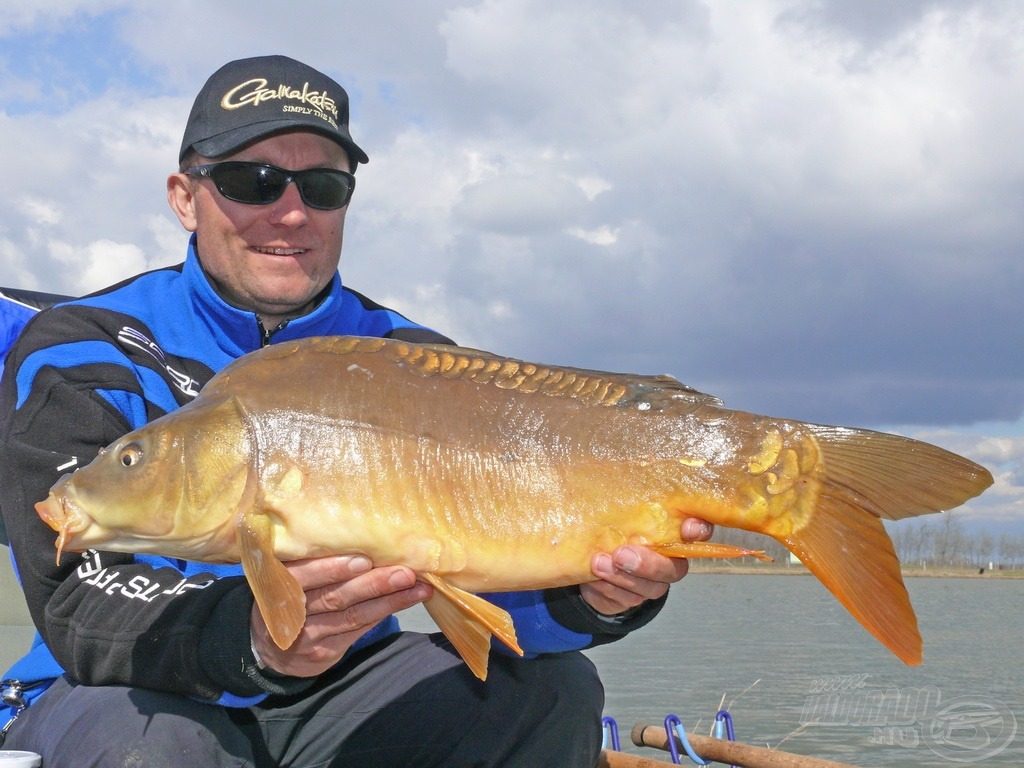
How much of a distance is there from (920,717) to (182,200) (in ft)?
42.6

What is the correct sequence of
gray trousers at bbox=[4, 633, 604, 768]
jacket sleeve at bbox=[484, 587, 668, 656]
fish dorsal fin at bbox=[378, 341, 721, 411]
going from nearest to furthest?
1. fish dorsal fin at bbox=[378, 341, 721, 411]
2. jacket sleeve at bbox=[484, 587, 668, 656]
3. gray trousers at bbox=[4, 633, 604, 768]

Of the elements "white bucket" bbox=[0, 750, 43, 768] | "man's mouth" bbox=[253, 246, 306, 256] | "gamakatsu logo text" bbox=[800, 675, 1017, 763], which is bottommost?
"gamakatsu logo text" bbox=[800, 675, 1017, 763]

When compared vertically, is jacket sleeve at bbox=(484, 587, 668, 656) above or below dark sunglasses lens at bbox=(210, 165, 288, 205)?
below

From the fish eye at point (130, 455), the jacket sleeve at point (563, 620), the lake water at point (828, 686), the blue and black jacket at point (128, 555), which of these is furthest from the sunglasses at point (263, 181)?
the lake water at point (828, 686)

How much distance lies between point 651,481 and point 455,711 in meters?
1.35

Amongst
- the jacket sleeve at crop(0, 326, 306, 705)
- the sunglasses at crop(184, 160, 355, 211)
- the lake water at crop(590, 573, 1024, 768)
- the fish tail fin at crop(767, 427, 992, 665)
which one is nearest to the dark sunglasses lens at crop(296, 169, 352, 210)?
the sunglasses at crop(184, 160, 355, 211)

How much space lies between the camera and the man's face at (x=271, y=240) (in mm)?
3711

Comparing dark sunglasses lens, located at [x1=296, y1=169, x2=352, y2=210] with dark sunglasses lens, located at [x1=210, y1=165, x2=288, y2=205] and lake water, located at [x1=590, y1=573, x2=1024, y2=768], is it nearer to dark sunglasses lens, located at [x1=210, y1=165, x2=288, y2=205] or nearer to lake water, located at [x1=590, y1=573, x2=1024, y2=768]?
dark sunglasses lens, located at [x1=210, y1=165, x2=288, y2=205]

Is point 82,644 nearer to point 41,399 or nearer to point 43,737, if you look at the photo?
point 43,737

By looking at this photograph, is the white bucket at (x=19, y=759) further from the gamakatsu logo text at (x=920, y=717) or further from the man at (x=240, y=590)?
the gamakatsu logo text at (x=920, y=717)

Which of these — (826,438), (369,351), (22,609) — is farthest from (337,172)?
(22,609)

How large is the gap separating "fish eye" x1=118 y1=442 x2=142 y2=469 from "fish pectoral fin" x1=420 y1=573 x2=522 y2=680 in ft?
2.57

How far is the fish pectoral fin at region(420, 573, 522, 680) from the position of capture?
2520 mm

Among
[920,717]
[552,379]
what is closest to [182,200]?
[552,379]
